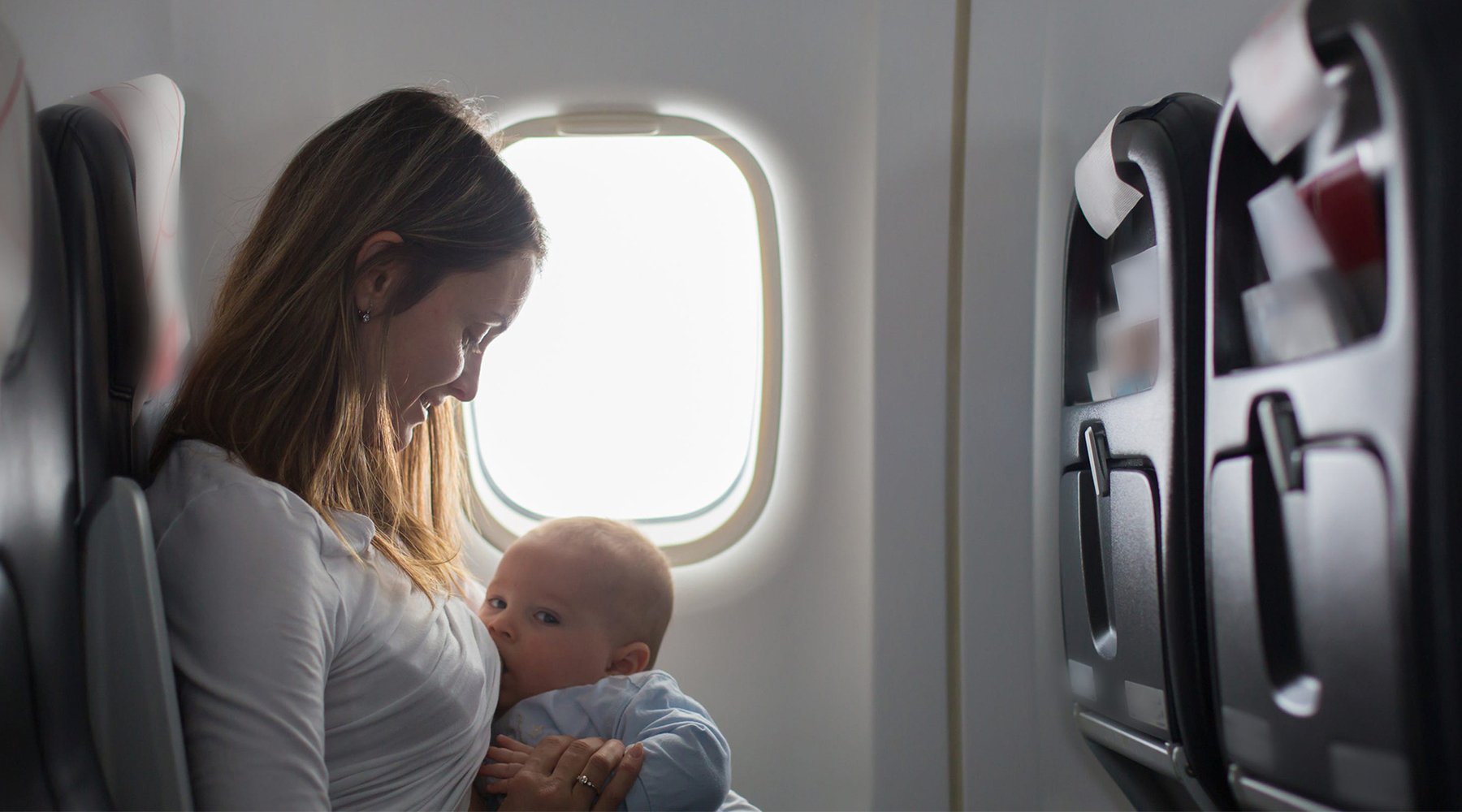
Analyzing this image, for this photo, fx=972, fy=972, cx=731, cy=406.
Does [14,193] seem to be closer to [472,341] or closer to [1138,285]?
[472,341]

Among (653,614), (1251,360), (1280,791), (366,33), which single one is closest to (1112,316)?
(1251,360)

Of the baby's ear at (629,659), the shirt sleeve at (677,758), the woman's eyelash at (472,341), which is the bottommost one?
the shirt sleeve at (677,758)

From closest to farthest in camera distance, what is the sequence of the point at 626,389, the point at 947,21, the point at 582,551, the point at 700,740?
1. the point at 700,740
2. the point at 582,551
3. the point at 947,21
4. the point at 626,389

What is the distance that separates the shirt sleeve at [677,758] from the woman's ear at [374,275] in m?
0.66

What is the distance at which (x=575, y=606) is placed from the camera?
146 centimetres

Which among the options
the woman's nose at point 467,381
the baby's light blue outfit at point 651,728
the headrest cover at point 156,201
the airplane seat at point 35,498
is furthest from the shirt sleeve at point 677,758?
the headrest cover at point 156,201

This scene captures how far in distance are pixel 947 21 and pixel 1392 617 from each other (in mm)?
1277

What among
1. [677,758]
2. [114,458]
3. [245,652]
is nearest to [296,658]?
[245,652]

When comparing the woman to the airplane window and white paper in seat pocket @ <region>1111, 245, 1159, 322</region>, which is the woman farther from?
white paper in seat pocket @ <region>1111, 245, 1159, 322</region>

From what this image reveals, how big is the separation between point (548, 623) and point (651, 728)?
0.24 metres

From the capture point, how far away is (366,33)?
1.73 meters

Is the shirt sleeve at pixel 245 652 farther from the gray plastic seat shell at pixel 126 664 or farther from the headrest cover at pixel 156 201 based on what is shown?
the headrest cover at pixel 156 201

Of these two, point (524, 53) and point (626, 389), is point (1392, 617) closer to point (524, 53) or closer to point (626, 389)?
point (626, 389)

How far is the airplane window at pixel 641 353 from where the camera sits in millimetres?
1837
